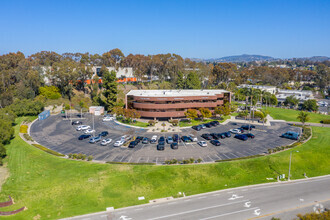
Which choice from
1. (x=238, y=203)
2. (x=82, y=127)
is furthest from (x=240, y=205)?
(x=82, y=127)

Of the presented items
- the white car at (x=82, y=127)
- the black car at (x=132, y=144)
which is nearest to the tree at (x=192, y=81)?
the white car at (x=82, y=127)

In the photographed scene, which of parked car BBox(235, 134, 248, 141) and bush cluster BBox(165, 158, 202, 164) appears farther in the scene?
parked car BBox(235, 134, 248, 141)

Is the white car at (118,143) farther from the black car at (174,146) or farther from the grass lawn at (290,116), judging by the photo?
the grass lawn at (290,116)

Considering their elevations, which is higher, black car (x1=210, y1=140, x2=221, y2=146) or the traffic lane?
black car (x1=210, y1=140, x2=221, y2=146)

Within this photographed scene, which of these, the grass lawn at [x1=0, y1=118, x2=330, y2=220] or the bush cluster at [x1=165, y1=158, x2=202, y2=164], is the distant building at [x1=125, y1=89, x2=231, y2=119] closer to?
the bush cluster at [x1=165, y1=158, x2=202, y2=164]

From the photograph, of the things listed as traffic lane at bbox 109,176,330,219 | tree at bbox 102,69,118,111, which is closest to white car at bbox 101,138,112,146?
traffic lane at bbox 109,176,330,219
